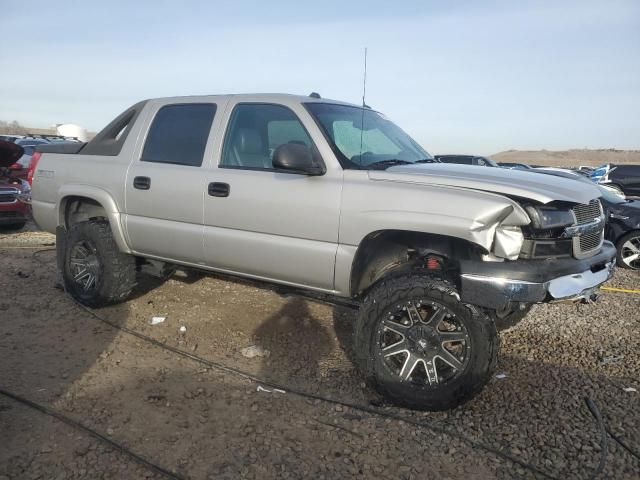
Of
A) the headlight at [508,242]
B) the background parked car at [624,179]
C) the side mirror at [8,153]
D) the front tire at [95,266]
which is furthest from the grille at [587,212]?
the background parked car at [624,179]

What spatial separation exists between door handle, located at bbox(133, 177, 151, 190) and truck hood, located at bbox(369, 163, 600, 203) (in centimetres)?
206

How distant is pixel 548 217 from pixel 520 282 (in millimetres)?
427

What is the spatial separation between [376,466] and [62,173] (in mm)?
4071

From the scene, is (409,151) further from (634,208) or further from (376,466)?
(634,208)

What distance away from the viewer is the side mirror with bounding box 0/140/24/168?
8484 millimetres

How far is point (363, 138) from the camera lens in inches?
159

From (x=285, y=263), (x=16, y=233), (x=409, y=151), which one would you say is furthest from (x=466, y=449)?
(x=16, y=233)

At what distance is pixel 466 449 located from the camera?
292cm

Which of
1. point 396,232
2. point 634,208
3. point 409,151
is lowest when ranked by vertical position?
point 634,208

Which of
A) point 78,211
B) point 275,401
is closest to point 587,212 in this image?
point 275,401

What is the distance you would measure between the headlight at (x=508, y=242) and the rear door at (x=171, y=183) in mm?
2279

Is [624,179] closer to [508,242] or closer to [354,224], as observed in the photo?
[508,242]

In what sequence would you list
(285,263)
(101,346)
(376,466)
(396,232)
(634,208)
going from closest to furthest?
(376,466)
(396,232)
(285,263)
(101,346)
(634,208)

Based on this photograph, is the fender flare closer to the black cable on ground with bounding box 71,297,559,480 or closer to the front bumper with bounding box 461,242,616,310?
the black cable on ground with bounding box 71,297,559,480
